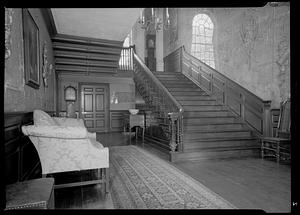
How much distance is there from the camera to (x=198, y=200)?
88.0 inches

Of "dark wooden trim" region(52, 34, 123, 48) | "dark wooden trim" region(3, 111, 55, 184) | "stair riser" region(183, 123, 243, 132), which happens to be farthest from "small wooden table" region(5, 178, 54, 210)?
"dark wooden trim" region(52, 34, 123, 48)

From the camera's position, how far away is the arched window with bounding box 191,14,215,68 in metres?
8.59

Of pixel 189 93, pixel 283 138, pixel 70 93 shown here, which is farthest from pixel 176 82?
pixel 70 93

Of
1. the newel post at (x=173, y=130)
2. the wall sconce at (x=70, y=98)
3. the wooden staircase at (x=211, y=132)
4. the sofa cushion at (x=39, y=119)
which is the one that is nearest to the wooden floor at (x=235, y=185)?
the wooden staircase at (x=211, y=132)

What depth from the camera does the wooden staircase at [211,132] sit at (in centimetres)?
431

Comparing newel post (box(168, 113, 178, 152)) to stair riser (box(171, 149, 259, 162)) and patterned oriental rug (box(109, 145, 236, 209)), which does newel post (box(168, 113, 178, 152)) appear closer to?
stair riser (box(171, 149, 259, 162))

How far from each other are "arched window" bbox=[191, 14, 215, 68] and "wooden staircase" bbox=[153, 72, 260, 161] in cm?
301

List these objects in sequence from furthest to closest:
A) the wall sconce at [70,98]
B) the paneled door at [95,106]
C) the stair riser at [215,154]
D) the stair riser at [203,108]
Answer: the paneled door at [95,106]
the wall sconce at [70,98]
the stair riser at [203,108]
the stair riser at [215,154]

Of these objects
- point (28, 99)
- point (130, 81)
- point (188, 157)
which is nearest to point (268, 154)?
point (188, 157)

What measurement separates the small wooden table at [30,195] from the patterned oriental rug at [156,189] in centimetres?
89

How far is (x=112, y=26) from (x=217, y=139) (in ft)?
11.9

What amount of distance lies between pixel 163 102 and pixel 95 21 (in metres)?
2.62

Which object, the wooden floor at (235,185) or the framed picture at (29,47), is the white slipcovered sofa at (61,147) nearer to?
the wooden floor at (235,185)
